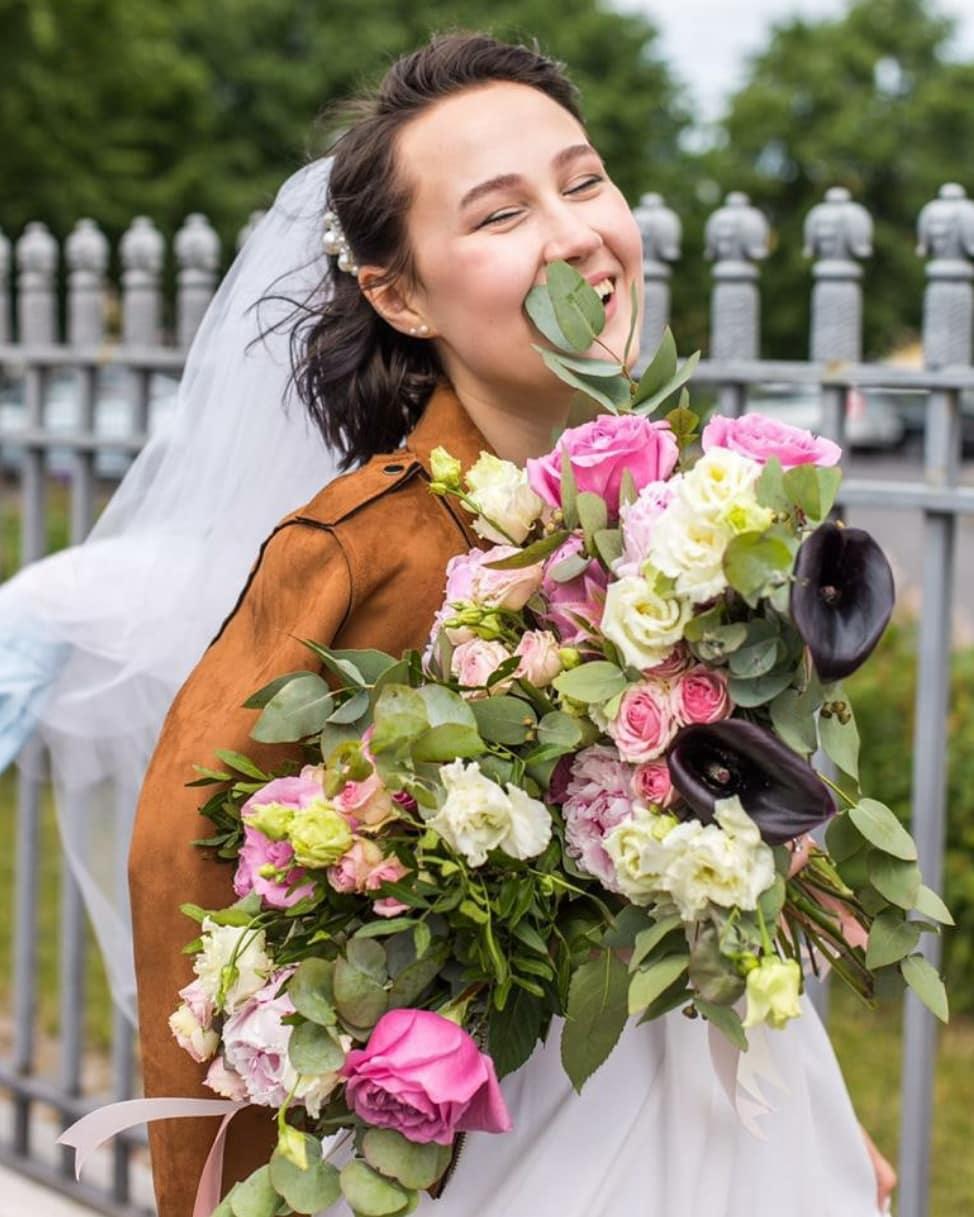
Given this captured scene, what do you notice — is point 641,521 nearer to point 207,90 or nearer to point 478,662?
point 478,662

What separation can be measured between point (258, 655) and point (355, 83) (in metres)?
0.90

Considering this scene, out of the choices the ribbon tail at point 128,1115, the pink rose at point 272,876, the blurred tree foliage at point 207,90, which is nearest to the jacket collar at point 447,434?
the pink rose at point 272,876

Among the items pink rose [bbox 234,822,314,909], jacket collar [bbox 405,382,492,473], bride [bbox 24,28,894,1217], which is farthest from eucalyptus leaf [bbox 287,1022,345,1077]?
jacket collar [bbox 405,382,492,473]

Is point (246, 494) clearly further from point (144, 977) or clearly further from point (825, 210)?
point (825, 210)

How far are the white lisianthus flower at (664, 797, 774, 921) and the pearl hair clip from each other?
94 centimetres

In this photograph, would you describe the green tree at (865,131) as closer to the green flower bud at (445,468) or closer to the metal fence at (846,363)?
the metal fence at (846,363)

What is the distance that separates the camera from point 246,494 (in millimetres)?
2324

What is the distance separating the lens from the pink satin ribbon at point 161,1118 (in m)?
1.73

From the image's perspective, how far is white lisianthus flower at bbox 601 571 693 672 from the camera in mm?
1425

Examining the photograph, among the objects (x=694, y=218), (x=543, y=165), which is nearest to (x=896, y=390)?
(x=543, y=165)

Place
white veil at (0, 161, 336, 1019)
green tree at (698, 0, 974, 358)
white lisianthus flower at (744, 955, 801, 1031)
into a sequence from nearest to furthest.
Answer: white lisianthus flower at (744, 955, 801, 1031)
white veil at (0, 161, 336, 1019)
green tree at (698, 0, 974, 358)

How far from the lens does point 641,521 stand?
148 centimetres

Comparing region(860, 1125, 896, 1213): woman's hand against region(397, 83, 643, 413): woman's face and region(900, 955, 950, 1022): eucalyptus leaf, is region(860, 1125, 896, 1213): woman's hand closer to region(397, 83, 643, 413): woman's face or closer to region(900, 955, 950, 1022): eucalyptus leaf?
region(900, 955, 950, 1022): eucalyptus leaf

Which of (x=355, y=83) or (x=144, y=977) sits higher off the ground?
(x=355, y=83)
